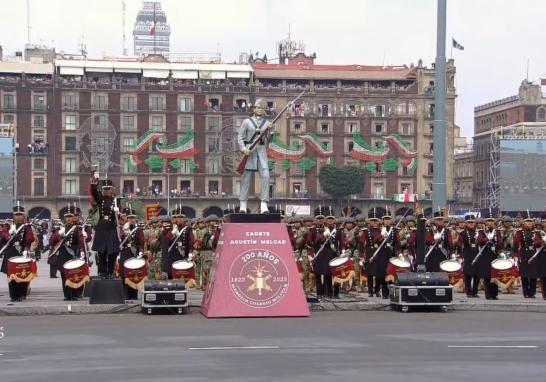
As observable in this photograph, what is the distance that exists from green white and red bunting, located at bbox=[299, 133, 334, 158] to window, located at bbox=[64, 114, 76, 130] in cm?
2095

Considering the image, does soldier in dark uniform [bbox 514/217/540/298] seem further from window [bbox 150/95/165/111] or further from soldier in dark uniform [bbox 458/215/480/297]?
→ window [bbox 150/95/165/111]

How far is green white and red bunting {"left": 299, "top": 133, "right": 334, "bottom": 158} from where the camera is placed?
118m

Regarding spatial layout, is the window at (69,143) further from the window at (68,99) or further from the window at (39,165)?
the window at (68,99)

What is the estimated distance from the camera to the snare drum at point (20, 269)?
22.6m

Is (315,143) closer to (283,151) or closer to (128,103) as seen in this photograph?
(283,151)

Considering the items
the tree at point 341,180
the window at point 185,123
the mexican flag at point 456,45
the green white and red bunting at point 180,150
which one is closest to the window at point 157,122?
the window at point 185,123

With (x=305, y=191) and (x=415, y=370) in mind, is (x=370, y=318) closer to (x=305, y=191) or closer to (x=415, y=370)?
(x=415, y=370)

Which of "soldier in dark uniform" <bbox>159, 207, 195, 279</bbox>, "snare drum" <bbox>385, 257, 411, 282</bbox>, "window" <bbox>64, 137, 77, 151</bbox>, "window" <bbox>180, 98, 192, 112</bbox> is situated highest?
"window" <bbox>180, 98, 192, 112</bbox>

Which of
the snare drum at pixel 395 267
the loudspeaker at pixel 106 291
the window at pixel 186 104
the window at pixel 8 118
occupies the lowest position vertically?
the loudspeaker at pixel 106 291

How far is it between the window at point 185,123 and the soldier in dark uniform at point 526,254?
305 feet

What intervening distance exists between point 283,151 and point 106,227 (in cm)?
8791

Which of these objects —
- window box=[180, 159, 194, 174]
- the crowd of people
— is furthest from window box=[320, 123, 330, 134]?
the crowd of people

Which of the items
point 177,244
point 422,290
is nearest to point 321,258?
point 422,290

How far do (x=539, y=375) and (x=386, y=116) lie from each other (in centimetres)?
A: 10762
